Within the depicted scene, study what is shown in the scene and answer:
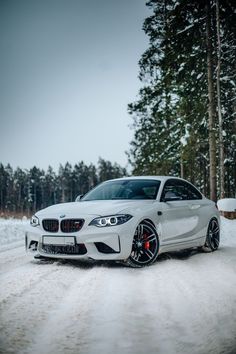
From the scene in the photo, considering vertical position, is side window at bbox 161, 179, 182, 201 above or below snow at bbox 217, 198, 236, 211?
above

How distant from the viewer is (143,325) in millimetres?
3209

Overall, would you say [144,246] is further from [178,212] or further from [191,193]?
[191,193]

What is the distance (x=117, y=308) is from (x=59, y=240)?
242 cm

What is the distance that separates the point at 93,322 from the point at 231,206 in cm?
1392


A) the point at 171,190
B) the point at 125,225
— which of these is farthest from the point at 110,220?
the point at 171,190

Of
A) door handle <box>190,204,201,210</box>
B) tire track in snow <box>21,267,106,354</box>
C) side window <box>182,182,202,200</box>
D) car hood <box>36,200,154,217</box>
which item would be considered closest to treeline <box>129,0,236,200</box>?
side window <box>182,182,202,200</box>

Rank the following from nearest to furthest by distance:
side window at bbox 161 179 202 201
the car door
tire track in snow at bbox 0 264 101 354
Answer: tire track in snow at bbox 0 264 101 354
the car door
side window at bbox 161 179 202 201

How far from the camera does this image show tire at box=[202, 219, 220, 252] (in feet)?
25.9

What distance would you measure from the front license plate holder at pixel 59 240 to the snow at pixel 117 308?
1.07 ft

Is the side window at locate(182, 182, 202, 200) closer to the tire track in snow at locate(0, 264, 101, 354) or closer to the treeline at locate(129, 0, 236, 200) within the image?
the tire track in snow at locate(0, 264, 101, 354)

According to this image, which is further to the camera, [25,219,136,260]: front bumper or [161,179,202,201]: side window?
[161,179,202,201]: side window

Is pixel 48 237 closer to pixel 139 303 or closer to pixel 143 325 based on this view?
pixel 139 303

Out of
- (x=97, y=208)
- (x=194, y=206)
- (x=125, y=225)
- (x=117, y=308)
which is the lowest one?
(x=117, y=308)

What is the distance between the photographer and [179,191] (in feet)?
25.4
